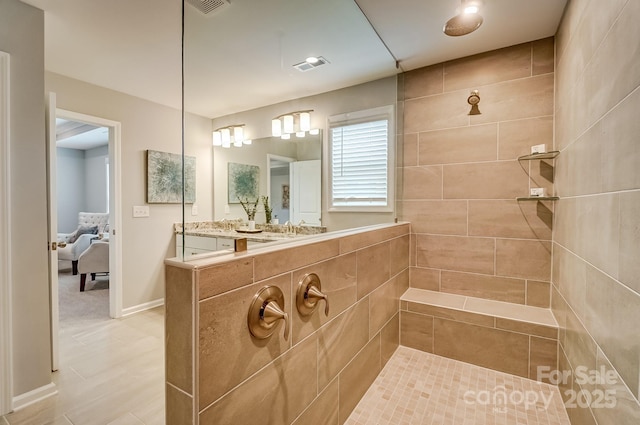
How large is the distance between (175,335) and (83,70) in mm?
2988

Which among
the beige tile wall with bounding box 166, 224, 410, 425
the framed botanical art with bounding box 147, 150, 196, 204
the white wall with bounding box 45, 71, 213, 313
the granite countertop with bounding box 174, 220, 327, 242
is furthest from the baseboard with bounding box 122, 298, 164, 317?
the beige tile wall with bounding box 166, 224, 410, 425

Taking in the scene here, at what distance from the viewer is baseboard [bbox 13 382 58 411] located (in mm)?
1664

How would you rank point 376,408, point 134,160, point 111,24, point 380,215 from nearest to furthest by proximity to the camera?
point 376,408, point 111,24, point 380,215, point 134,160

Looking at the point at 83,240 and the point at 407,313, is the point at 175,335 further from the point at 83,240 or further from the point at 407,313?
the point at 83,240

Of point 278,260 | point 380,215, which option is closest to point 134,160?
point 380,215

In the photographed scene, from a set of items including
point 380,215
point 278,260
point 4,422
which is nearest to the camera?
point 278,260

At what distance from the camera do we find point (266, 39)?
76.5 inches

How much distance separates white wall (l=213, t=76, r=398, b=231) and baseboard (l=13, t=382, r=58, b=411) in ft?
6.68

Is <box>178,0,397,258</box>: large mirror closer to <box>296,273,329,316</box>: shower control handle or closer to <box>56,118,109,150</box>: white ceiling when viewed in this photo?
<box>296,273,329,316</box>: shower control handle

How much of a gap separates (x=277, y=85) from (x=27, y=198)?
1.77m

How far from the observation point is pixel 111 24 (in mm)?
1926

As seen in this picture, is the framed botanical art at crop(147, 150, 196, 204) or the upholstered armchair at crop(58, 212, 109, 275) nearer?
the framed botanical art at crop(147, 150, 196, 204)

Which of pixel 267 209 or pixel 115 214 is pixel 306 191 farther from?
pixel 115 214

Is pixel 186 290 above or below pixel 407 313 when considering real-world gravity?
above
